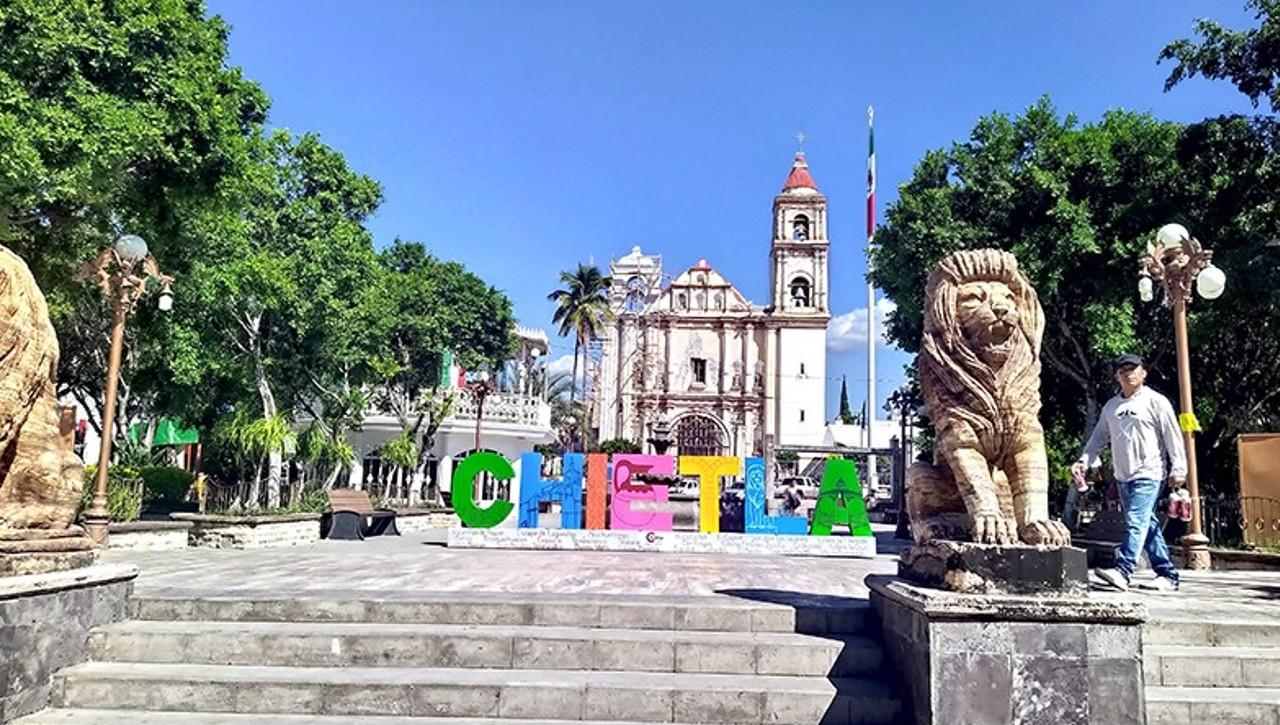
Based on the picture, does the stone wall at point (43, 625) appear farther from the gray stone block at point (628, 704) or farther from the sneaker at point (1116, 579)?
the sneaker at point (1116, 579)

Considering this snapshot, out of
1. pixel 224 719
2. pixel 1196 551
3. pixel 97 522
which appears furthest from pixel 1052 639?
pixel 97 522

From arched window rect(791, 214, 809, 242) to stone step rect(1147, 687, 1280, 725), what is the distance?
163ft

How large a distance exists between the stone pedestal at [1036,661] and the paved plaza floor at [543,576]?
253mm

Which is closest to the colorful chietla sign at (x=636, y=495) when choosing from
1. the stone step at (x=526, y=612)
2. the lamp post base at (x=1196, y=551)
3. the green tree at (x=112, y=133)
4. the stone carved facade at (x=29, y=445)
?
the lamp post base at (x=1196, y=551)

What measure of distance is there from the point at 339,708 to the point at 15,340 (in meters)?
2.78

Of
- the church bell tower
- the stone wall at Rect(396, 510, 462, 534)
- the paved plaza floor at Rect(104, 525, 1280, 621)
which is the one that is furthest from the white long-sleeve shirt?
the church bell tower

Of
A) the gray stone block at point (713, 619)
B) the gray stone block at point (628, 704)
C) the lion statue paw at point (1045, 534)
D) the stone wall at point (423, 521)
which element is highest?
the lion statue paw at point (1045, 534)

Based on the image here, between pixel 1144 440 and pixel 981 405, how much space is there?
241 cm

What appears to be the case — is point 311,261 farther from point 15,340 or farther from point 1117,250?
point 1117,250

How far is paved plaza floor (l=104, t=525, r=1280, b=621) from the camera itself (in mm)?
5664

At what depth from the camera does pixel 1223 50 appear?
1181 centimetres

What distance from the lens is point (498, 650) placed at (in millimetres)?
4664

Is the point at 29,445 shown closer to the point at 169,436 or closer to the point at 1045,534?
the point at 1045,534

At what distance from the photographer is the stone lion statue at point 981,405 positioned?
4.32 meters
